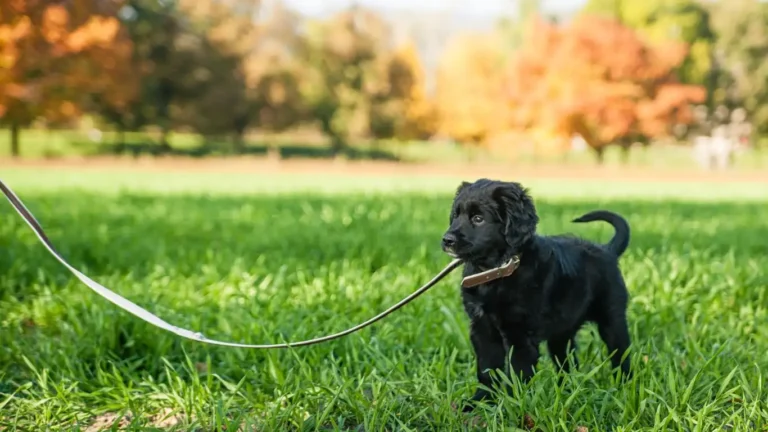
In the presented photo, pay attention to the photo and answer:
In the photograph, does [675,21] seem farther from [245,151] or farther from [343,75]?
[245,151]

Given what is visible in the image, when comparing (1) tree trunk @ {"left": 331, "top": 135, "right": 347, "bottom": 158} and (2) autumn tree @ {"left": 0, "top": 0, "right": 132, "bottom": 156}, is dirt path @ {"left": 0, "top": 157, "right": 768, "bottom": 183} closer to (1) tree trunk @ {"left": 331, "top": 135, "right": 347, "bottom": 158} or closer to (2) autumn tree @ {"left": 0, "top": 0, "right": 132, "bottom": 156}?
(2) autumn tree @ {"left": 0, "top": 0, "right": 132, "bottom": 156}

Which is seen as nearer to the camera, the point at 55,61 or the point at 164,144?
the point at 55,61

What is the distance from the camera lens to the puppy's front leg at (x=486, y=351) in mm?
3150

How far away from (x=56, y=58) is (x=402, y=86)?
882 inches

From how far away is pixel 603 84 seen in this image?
3738 centimetres

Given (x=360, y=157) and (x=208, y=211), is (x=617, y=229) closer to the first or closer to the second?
(x=208, y=211)

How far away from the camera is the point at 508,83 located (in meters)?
40.9

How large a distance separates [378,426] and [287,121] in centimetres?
4585

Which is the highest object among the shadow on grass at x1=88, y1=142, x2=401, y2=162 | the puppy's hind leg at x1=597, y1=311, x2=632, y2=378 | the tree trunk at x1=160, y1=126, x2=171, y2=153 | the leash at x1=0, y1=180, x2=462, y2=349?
the leash at x1=0, y1=180, x2=462, y2=349

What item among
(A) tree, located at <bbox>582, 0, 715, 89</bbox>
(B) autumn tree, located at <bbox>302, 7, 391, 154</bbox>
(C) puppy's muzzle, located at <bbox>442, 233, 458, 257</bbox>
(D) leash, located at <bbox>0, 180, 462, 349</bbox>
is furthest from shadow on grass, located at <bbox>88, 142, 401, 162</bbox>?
(C) puppy's muzzle, located at <bbox>442, 233, 458, 257</bbox>

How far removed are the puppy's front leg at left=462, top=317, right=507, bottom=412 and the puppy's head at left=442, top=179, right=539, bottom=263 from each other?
1.05 ft

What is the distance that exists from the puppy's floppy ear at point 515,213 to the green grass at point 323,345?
2.12ft

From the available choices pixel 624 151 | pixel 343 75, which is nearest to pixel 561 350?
pixel 624 151

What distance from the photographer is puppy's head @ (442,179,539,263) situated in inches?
119
